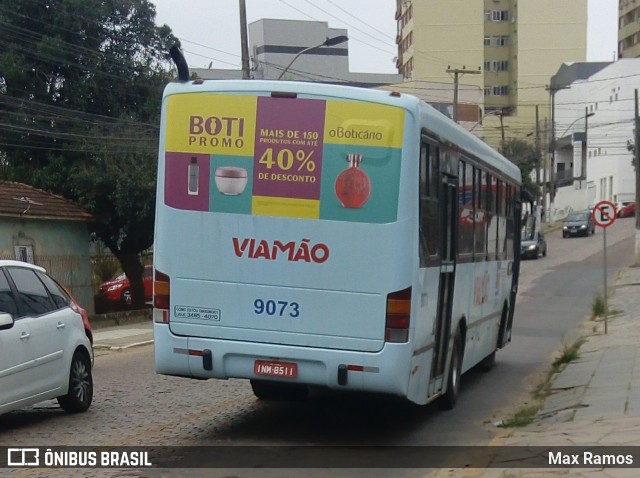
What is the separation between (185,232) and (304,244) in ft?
3.86

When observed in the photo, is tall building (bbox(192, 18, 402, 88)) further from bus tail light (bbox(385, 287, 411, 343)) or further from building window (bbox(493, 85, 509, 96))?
bus tail light (bbox(385, 287, 411, 343))

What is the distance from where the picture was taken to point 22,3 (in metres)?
29.3

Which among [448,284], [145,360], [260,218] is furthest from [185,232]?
[145,360]

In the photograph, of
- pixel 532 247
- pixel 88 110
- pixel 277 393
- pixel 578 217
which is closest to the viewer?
pixel 277 393

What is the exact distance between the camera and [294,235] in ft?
30.6

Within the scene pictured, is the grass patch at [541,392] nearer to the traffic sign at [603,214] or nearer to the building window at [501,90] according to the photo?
the traffic sign at [603,214]

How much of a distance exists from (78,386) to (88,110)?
804 inches

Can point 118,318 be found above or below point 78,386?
below

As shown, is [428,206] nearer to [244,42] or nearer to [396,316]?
[396,316]

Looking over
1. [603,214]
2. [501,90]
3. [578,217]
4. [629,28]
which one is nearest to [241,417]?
[603,214]

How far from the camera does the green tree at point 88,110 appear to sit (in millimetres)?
29000

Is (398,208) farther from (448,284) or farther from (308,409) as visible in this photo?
(308,409)

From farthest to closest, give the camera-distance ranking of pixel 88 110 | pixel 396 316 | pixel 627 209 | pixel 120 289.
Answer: pixel 627 209
pixel 120 289
pixel 88 110
pixel 396 316

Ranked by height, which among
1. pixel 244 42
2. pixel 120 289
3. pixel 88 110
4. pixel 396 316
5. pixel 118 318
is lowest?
pixel 118 318
